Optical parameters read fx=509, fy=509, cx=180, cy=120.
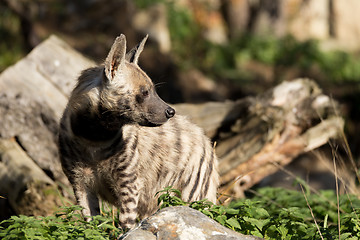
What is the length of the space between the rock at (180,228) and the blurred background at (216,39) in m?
8.10

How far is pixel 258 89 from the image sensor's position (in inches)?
595

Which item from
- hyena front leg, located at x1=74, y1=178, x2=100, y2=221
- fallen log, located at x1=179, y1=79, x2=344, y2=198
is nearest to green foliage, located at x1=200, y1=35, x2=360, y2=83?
fallen log, located at x1=179, y1=79, x2=344, y2=198

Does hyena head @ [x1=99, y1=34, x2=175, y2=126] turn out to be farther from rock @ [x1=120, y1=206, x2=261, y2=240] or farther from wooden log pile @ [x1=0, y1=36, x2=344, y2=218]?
wooden log pile @ [x1=0, y1=36, x2=344, y2=218]

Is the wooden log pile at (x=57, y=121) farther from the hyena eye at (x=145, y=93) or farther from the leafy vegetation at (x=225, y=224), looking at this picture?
the leafy vegetation at (x=225, y=224)

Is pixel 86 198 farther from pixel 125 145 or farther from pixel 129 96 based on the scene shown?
pixel 129 96

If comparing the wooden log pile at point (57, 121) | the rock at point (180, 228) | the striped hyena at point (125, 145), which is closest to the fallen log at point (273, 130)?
the wooden log pile at point (57, 121)

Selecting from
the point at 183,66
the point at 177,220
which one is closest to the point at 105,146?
the point at 177,220

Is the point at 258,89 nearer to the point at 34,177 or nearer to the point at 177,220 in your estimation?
the point at 34,177

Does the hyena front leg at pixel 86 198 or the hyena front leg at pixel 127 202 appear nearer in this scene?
the hyena front leg at pixel 127 202

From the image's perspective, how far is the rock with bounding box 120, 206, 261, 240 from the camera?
3.67m

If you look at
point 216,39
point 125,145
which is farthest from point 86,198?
point 216,39

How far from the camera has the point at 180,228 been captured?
371 cm

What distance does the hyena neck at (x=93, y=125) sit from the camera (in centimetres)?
462

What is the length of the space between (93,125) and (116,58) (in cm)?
69
